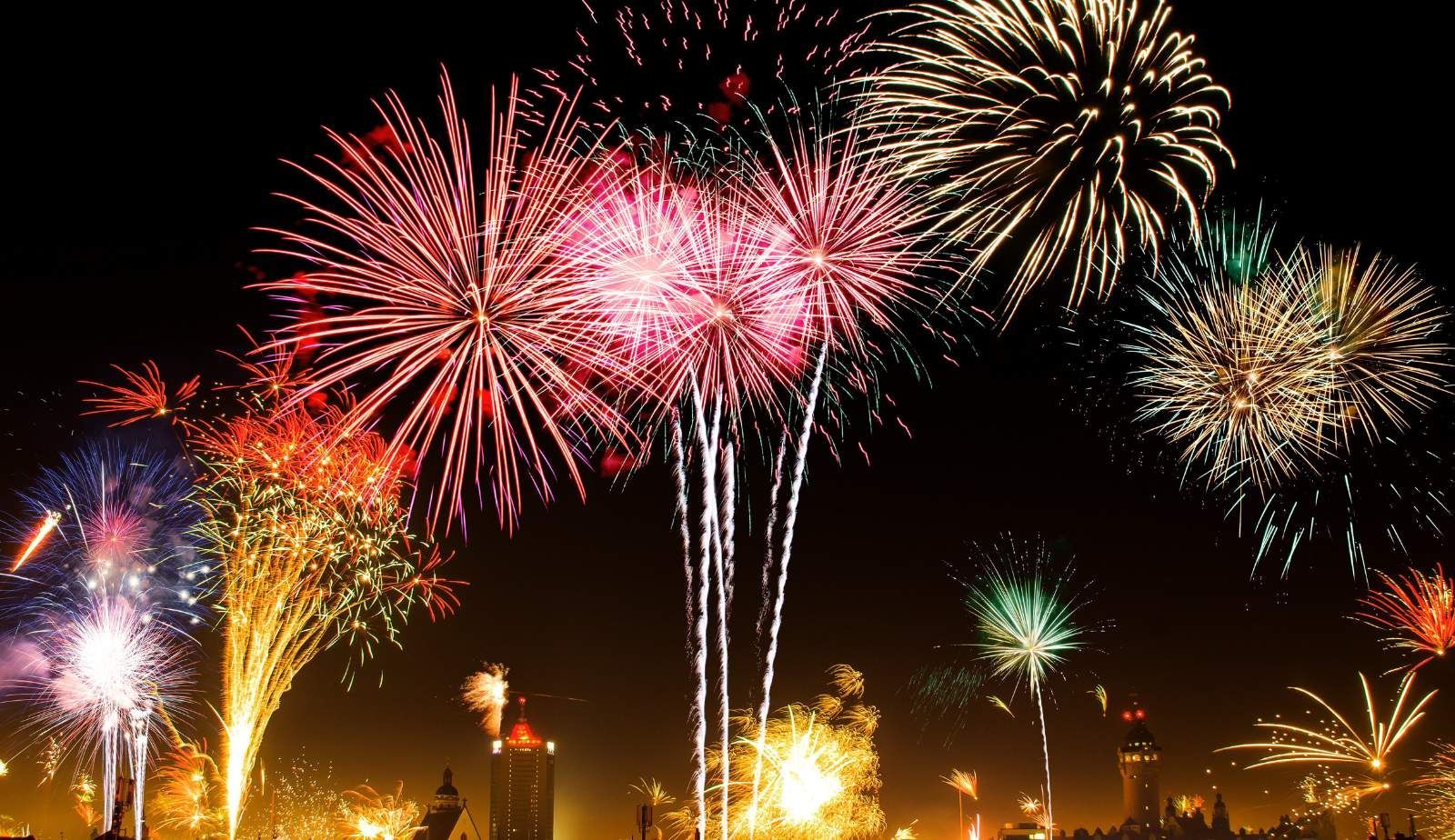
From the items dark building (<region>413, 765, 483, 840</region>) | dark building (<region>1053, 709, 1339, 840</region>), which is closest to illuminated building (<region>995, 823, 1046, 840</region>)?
dark building (<region>1053, 709, 1339, 840</region>)

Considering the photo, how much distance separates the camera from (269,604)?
2047 cm

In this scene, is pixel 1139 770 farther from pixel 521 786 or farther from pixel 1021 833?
pixel 521 786

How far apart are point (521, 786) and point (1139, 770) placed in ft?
348

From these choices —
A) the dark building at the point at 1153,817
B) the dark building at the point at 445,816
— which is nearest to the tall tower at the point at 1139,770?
the dark building at the point at 1153,817

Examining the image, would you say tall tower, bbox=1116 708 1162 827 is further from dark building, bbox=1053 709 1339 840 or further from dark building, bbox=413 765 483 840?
dark building, bbox=413 765 483 840

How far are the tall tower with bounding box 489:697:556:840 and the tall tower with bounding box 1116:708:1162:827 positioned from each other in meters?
99.0

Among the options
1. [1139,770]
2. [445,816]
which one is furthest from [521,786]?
[1139,770]

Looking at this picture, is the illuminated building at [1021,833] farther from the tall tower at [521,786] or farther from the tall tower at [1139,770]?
the tall tower at [521,786]

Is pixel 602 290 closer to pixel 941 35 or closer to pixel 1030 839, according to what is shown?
pixel 941 35

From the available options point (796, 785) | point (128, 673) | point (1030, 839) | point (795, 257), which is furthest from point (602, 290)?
point (1030, 839)

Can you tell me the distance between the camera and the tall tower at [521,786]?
171 m

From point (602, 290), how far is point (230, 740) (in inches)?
499

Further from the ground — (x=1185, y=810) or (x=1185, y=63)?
(x=1185, y=63)

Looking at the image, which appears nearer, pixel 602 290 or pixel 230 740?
pixel 602 290
